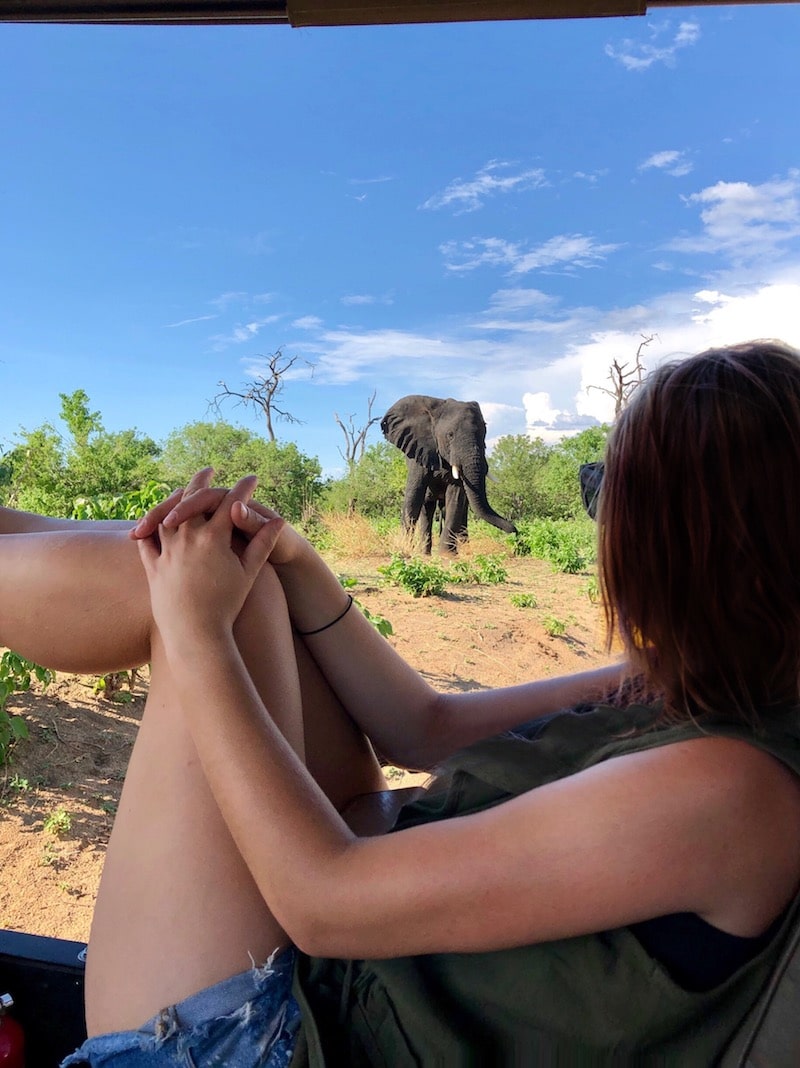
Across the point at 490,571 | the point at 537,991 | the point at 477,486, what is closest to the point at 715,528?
the point at 537,991

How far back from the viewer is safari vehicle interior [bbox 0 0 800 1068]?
0.85 m

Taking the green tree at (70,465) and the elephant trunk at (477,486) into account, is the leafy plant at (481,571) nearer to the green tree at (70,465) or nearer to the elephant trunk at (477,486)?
the green tree at (70,465)

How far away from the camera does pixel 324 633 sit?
802 mm

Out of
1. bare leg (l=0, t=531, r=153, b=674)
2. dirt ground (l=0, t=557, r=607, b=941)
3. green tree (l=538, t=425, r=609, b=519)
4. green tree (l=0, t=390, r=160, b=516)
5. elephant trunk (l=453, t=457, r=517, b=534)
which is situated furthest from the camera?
elephant trunk (l=453, t=457, r=517, b=534)

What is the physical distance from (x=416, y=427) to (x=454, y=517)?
1.09 m

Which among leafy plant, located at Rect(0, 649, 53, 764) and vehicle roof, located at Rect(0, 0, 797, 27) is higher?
vehicle roof, located at Rect(0, 0, 797, 27)

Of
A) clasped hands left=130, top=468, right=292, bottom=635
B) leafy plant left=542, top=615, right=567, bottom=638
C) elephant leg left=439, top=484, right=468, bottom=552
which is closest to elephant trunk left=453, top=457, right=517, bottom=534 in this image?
elephant leg left=439, top=484, right=468, bottom=552

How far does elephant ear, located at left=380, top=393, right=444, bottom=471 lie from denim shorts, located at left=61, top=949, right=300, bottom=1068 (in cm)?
767

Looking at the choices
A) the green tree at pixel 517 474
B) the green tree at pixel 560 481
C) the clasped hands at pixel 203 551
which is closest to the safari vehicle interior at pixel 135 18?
the clasped hands at pixel 203 551

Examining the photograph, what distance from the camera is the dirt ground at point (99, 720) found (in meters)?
1.64

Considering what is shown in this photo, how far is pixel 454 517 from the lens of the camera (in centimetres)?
777

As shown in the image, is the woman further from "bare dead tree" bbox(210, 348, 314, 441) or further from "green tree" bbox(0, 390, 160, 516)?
"bare dead tree" bbox(210, 348, 314, 441)

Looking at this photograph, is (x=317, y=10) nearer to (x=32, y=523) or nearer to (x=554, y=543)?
(x=32, y=523)

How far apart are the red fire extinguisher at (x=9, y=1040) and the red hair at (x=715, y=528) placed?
82 centimetres
